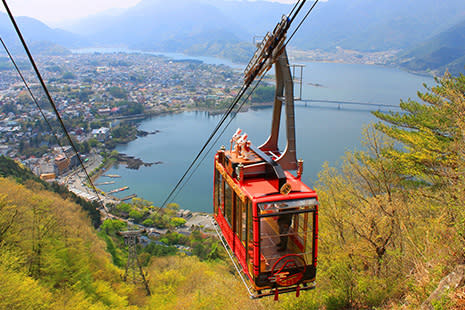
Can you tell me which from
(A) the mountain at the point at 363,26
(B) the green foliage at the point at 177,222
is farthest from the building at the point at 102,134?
(A) the mountain at the point at 363,26

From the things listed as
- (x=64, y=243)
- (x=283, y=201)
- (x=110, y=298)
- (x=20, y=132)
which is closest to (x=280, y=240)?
(x=283, y=201)

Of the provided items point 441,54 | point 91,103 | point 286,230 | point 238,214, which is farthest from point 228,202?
point 441,54

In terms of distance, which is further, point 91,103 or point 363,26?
point 363,26

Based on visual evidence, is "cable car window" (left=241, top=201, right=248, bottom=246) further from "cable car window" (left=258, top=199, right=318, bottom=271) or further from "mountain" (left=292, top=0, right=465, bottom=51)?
"mountain" (left=292, top=0, right=465, bottom=51)

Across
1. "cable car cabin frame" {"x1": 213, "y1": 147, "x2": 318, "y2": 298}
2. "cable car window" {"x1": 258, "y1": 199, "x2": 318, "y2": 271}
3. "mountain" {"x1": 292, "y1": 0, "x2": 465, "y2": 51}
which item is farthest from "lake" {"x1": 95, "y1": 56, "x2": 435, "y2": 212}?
"mountain" {"x1": 292, "y1": 0, "x2": 465, "y2": 51}

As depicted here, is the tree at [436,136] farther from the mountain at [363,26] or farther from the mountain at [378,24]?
the mountain at [378,24]

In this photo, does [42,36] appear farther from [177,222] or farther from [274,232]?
[274,232]

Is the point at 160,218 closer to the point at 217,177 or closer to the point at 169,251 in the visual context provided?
the point at 169,251
